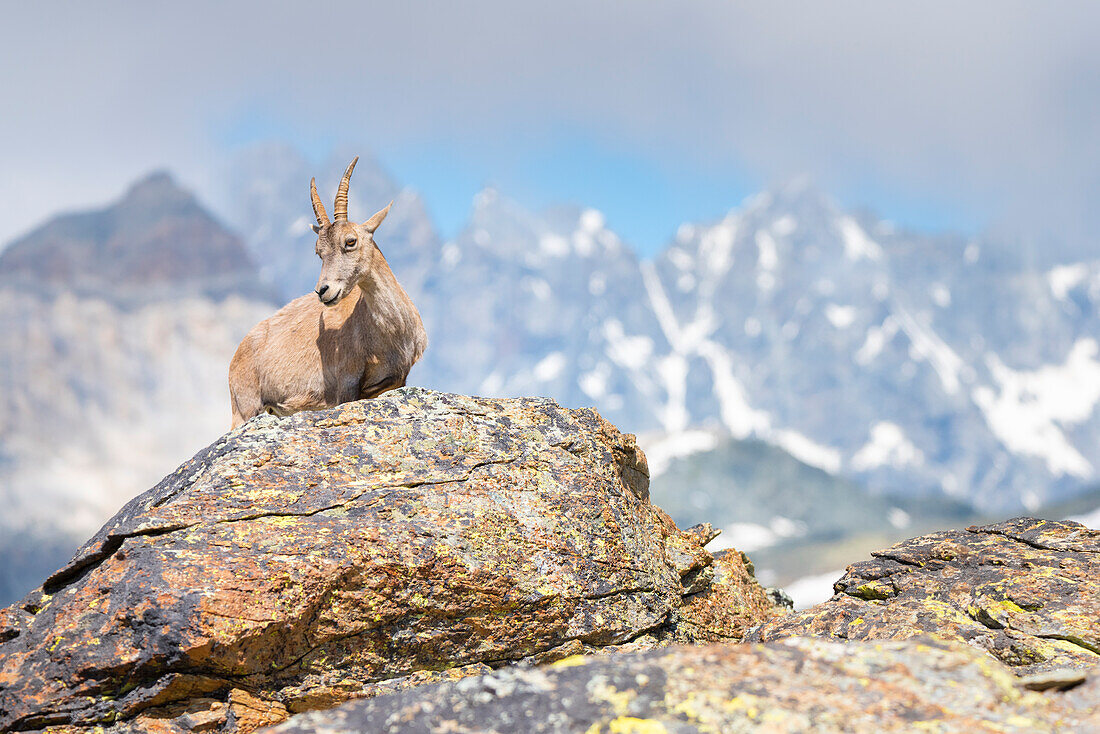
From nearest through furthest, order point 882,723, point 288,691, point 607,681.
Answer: point 882,723, point 607,681, point 288,691

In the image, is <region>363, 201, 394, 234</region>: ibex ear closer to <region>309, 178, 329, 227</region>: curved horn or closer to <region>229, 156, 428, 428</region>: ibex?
<region>229, 156, 428, 428</region>: ibex

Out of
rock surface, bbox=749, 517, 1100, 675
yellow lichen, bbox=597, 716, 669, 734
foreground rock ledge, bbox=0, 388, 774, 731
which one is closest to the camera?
yellow lichen, bbox=597, 716, 669, 734

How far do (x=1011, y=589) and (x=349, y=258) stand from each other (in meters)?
11.5

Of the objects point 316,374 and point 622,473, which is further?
point 316,374

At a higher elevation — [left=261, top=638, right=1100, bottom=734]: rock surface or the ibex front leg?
the ibex front leg

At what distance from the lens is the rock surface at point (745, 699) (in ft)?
21.3

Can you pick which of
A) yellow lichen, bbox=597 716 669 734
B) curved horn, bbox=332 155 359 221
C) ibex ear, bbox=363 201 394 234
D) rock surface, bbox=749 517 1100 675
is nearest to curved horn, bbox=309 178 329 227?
curved horn, bbox=332 155 359 221

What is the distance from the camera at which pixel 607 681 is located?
6.84 meters

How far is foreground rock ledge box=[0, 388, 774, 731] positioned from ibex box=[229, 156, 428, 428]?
2.58 metres

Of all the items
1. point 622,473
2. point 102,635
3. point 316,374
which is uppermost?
point 316,374

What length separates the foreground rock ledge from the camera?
9.91m

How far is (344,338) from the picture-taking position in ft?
53.1

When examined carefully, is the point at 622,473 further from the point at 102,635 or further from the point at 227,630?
the point at 102,635

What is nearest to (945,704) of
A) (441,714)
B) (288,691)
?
(441,714)
